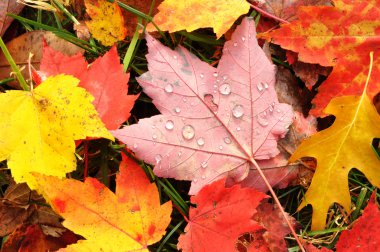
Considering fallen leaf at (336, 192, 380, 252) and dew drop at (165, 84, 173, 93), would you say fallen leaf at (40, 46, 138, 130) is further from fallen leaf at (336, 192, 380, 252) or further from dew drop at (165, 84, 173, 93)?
fallen leaf at (336, 192, 380, 252)

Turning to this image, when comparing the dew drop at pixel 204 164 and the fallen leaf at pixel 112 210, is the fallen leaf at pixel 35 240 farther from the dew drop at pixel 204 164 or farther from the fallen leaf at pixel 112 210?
the dew drop at pixel 204 164

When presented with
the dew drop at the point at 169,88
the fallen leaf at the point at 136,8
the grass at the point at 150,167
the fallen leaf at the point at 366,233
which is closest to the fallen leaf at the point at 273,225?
the grass at the point at 150,167

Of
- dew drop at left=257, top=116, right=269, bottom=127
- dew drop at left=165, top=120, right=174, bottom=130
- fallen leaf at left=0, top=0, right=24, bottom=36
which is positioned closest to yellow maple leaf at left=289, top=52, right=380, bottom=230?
dew drop at left=257, top=116, right=269, bottom=127

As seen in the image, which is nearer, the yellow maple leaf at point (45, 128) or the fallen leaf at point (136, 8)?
the yellow maple leaf at point (45, 128)

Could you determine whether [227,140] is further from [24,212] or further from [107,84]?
[24,212]

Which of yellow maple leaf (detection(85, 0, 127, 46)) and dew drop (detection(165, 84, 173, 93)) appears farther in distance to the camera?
yellow maple leaf (detection(85, 0, 127, 46))

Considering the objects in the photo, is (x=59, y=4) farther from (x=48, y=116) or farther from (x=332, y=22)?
(x=332, y=22)
